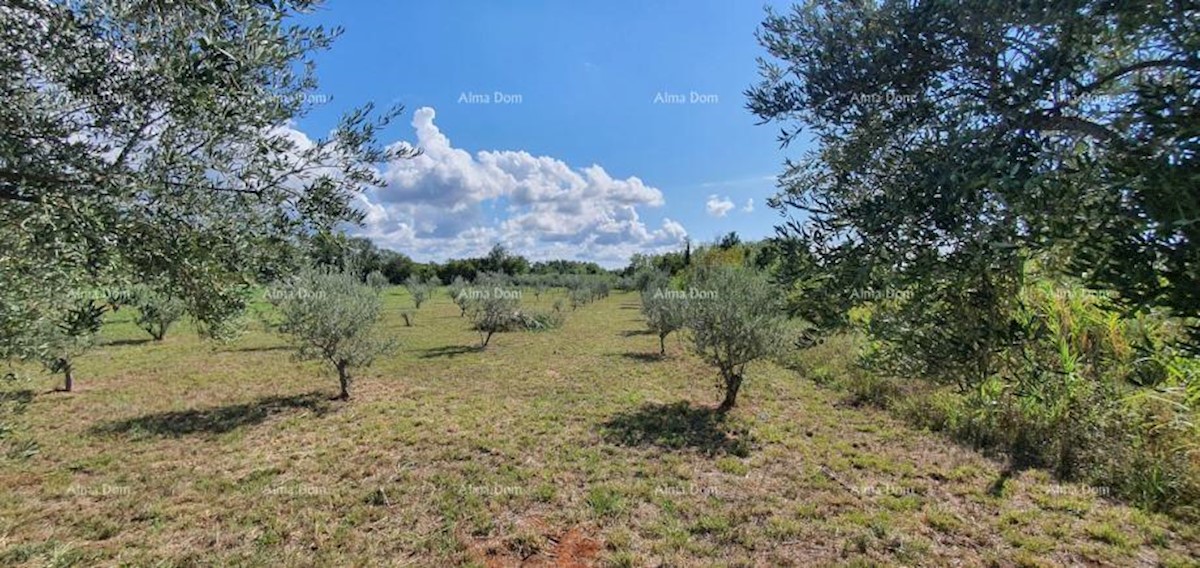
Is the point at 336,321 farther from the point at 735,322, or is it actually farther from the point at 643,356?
Answer: the point at 643,356

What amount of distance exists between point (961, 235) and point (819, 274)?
1.72 feet

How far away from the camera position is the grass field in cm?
506

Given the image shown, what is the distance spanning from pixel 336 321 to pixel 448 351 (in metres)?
7.62

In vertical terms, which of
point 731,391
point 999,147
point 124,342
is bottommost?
point 731,391

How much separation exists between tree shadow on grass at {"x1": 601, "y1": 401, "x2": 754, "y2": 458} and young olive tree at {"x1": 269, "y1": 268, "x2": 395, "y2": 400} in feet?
20.0

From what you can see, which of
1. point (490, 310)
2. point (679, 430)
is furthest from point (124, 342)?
point (679, 430)

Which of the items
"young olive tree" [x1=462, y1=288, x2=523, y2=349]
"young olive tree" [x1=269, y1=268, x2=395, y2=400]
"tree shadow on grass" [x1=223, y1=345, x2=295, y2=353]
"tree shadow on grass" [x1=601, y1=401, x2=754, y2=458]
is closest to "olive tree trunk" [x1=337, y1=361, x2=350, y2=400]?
"young olive tree" [x1=269, y1=268, x2=395, y2=400]

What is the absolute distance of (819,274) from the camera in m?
2.12

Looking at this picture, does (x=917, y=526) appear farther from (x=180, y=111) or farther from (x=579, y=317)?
(x=579, y=317)

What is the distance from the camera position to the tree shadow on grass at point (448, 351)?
17.3 metres

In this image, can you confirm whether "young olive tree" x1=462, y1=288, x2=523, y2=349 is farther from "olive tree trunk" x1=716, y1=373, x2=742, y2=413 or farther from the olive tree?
the olive tree

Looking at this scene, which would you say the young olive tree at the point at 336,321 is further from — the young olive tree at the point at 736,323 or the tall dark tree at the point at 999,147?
the tall dark tree at the point at 999,147

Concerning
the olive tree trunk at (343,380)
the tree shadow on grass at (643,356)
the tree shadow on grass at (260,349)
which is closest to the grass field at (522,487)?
the olive tree trunk at (343,380)

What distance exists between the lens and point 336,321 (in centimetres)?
1066
